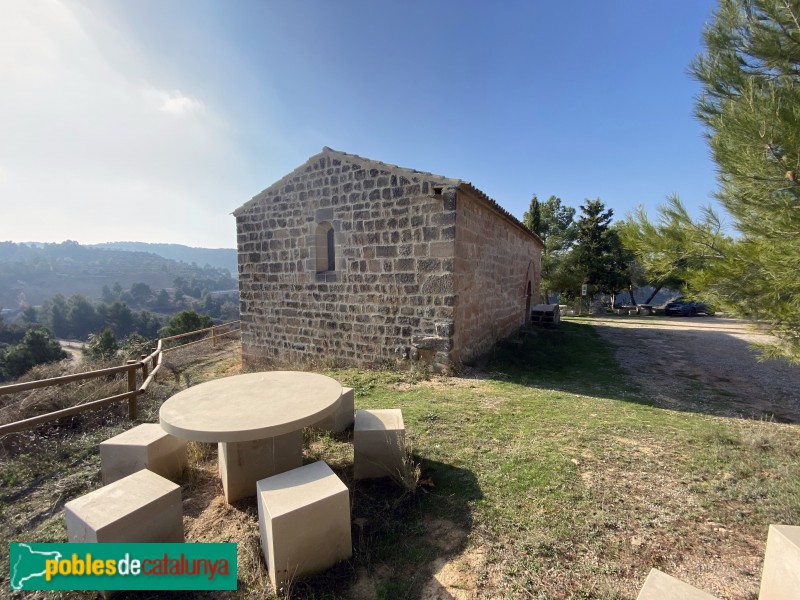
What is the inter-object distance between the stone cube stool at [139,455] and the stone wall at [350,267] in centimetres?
485

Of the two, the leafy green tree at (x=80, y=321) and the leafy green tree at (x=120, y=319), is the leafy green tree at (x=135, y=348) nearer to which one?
the leafy green tree at (x=120, y=319)

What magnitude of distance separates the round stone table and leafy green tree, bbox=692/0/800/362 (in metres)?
4.33

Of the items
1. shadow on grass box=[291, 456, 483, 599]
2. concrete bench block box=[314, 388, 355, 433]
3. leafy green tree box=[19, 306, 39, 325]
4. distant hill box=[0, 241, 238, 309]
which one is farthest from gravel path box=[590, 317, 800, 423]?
distant hill box=[0, 241, 238, 309]

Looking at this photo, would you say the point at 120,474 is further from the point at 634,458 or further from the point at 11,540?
the point at 634,458

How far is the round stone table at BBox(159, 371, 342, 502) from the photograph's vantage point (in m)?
2.76

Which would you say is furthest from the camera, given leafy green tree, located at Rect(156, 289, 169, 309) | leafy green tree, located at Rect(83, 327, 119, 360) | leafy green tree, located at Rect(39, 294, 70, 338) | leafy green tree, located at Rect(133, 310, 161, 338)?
leafy green tree, located at Rect(156, 289, 169, 309)

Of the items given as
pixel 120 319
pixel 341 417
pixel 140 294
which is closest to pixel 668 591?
pixel 341 417

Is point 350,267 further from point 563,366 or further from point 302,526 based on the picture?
point 302,526

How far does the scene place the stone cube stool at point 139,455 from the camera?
3.19 meters

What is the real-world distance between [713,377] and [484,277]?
5355 mm

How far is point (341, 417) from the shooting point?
4.35m

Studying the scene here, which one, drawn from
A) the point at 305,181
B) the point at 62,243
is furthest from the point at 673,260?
the point at 62,243

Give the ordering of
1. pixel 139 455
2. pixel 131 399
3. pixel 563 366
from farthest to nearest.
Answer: pixel 563 366 < pixel 131 399 < pixel 139 455

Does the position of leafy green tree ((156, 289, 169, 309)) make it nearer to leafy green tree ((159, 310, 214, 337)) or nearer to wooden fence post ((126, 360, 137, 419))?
leafy green tree ((159, 310, 214, 337))
